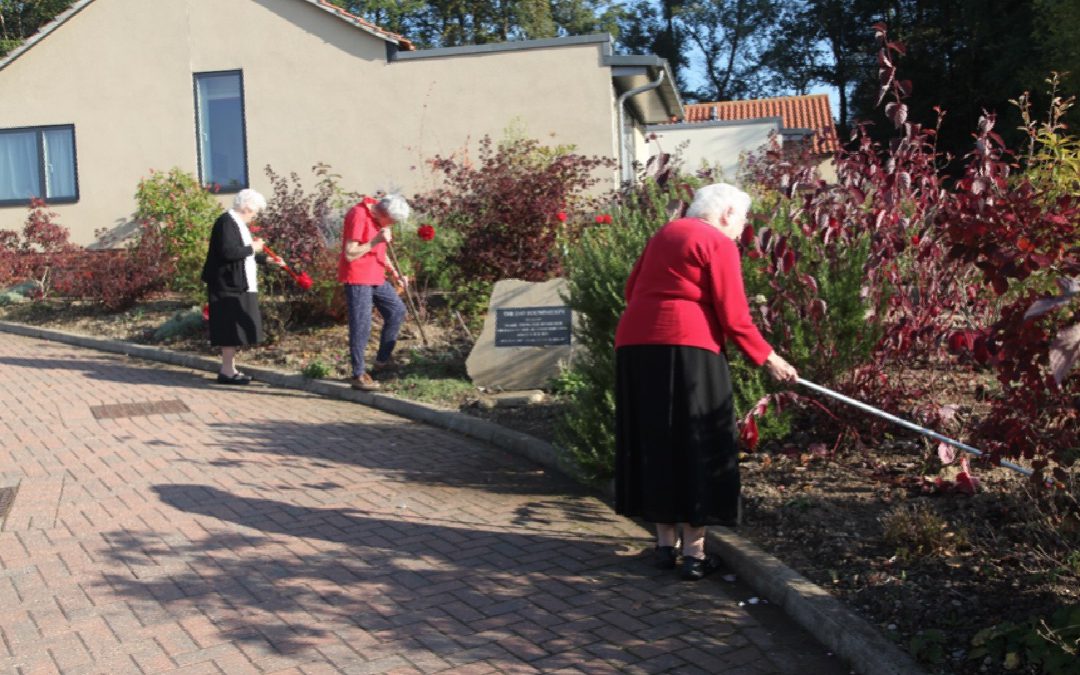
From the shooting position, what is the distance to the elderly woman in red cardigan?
15.9 feet

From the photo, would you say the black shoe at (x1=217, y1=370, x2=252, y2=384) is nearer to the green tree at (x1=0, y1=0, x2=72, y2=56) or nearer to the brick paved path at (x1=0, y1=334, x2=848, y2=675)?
the brick paved path at (x1=0, y1=334, x2=848, y2=675)

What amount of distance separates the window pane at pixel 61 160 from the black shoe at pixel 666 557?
51.7 ft

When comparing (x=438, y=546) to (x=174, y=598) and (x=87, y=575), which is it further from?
(x=87, y=575)

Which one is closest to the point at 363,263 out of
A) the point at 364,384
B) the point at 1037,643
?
the point at 364,384

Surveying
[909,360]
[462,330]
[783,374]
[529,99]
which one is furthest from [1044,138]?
[529,99]

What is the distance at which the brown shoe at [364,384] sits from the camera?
950 centimetres

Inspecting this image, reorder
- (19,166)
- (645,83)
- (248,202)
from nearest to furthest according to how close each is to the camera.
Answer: (248,202)
(645,83)
(19,166)

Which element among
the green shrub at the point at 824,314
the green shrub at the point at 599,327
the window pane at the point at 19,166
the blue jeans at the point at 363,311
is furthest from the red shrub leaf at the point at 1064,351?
the window pane at the point at 19,166

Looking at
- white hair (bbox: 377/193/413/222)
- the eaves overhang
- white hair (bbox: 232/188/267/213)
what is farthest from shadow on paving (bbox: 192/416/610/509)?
the eaves overhang

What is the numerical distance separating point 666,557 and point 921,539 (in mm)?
1182

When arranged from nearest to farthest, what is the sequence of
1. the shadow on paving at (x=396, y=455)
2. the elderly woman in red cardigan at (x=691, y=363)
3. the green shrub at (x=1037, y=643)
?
the green shrub at (x=1037, y=643) → the elderly woman in red cardigan at (x=691, y=363) → the shadow on paving at (x=396, y=455)

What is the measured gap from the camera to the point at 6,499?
635 cm

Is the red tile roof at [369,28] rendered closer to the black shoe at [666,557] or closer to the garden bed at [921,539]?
the garden bed at [921,539]

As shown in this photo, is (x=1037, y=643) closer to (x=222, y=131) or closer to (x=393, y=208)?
(x=393, y=208)
